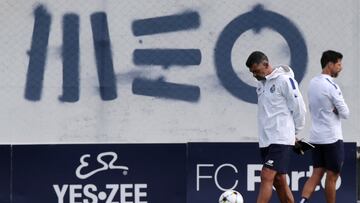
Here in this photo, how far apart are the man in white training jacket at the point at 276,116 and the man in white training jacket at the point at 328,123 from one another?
64cm

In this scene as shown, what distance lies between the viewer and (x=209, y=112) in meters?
10.9

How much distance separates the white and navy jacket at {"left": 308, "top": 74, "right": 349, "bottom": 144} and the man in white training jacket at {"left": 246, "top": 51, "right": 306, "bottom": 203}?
0.64 m

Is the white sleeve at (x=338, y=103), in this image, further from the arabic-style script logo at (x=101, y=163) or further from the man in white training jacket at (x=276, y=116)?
the arabic-style script logo at (x=101, y=163)

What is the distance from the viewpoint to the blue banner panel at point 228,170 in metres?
→ 10.6

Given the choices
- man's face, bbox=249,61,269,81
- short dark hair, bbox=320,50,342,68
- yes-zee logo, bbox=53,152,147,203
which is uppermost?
short dark hair, bbox=320,50,342,68

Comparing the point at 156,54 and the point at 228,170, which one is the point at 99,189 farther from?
the point at 156,54

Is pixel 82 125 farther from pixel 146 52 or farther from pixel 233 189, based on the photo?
pixel 233 189

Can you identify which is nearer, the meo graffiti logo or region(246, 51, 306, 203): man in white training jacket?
region(246, 51, 306, 203): man in white training jacket

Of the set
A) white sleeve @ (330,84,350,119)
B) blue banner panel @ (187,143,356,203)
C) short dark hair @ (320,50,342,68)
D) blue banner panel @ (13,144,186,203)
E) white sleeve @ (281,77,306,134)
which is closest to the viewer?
white sleeve @ (281,77,306,134)

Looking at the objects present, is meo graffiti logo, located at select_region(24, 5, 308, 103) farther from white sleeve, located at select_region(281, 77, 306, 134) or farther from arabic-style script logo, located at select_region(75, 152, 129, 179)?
white sleeve, located at select_region(281, 77, 306, 134)

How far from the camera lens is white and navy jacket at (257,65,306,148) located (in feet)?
29.4

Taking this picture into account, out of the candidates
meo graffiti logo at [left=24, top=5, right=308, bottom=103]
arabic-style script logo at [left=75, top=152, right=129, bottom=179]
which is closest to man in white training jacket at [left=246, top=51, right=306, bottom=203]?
meo graffiti logo at [left=24, top=5, right=308, bottom=103]

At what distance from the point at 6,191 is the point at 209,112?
88.2 inches

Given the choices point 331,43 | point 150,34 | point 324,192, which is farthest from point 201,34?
point 324,192
